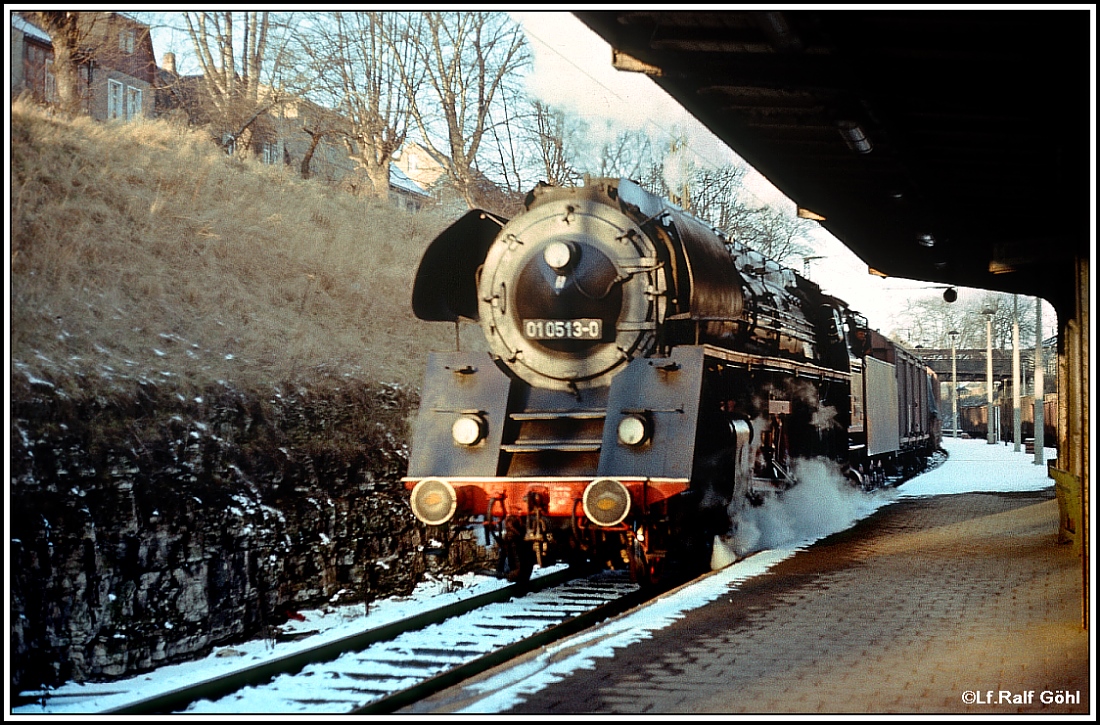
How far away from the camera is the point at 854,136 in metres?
6.16

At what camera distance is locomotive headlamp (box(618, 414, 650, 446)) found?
7211 millimetres

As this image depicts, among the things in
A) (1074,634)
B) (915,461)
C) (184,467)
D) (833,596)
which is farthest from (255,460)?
(915,461)

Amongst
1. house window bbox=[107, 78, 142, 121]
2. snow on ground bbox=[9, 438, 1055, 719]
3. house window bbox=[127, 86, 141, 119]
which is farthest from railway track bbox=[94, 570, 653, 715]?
house window bbox=[127, 86, 141, 119]

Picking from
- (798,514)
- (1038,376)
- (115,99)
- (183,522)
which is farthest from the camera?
(1038,376)

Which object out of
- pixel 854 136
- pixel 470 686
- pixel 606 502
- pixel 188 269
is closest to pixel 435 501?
pixel 606 502

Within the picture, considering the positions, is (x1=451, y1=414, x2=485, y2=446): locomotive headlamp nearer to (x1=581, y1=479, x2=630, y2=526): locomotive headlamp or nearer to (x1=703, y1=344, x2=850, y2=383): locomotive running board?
(x1=581, y1=479, x2=630, y2=526): locomotive headlamp

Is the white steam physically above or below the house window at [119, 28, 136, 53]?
below

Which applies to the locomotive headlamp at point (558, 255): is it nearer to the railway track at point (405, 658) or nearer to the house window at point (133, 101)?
the railway track at point (405, 658)

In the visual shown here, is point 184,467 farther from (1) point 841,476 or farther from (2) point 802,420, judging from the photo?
(1) point 841,476

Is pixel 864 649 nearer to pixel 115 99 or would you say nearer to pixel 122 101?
pixel 115 99

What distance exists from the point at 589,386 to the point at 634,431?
0.75 m

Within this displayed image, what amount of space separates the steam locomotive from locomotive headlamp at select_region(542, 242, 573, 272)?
0.4 inches

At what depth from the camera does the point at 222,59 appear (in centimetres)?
1672

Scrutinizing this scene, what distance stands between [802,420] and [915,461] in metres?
11.9
